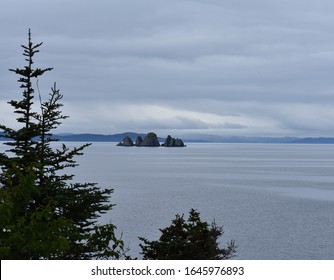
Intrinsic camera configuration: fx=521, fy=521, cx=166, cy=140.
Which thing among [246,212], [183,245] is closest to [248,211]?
[246,212]

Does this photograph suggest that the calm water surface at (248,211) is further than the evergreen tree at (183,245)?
Yes

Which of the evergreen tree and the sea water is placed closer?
the evergreen tree

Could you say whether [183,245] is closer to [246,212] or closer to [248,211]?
[246,212]

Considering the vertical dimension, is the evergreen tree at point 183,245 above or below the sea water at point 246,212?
above

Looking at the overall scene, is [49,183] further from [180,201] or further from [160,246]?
[180,201]

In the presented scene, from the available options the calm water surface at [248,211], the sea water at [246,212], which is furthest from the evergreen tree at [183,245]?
the calm water surface at [248,211]

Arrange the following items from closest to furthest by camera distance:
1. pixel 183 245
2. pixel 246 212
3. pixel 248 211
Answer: pixel 183 245
pixel 246 212
pixel 248 211

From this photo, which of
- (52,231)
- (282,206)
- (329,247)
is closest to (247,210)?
(282,206)

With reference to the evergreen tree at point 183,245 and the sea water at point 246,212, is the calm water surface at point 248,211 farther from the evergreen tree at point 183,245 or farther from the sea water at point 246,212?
the evergreen tree at point 183,245

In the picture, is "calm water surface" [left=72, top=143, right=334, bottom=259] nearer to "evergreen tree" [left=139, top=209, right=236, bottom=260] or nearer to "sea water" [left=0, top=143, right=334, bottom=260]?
"sea water" [left=0, top=143, right=334, bottom=260]

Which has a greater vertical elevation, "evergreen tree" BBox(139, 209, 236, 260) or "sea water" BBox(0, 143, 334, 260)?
"evergreen tree" BBox(139, 209, 236, 260)

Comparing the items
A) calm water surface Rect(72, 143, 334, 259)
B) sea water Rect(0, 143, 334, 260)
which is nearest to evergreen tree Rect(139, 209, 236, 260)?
sea water Rect(0, 143, 334, 260)

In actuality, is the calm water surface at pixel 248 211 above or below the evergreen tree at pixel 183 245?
below
